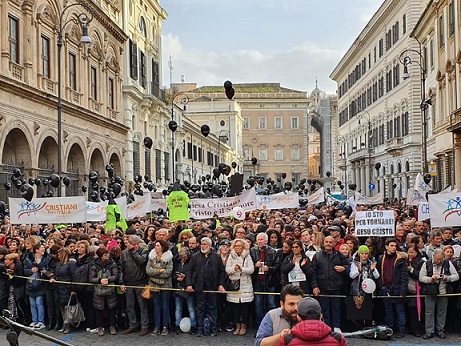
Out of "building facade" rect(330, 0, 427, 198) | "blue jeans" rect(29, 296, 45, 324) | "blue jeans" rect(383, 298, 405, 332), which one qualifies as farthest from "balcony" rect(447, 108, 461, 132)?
"blue jeans" rect(29, 296, 45, 324)

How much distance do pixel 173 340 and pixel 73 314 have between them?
5.86ft

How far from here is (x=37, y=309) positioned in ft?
39.5

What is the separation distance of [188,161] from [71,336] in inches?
2338

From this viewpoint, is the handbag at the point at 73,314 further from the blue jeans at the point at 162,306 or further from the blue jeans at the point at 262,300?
the blue jeans at the point at 262,300

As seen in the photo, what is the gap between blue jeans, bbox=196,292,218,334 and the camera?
1150 cm

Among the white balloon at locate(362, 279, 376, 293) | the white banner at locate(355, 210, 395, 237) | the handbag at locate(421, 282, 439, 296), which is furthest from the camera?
the white banner at locate(355, 210, 395, 237)

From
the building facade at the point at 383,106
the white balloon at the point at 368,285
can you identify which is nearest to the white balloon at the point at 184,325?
the white balloon at the point at 368,285

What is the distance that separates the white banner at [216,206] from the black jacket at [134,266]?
5836 millimetres

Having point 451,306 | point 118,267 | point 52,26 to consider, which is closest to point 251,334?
point 118,267

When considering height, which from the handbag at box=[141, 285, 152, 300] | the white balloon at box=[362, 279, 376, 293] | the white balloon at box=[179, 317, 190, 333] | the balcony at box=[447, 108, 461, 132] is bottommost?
the white balloon at box=[179, 317, 190, 333]

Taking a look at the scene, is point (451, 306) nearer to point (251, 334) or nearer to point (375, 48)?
point (251, 334)

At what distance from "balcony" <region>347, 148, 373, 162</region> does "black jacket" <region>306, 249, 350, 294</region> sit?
57.9m

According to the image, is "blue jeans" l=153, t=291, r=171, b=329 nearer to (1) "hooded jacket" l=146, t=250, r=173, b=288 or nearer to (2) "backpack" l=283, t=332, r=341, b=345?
(1) "hooded jacket" l=146, t=250, r=173, b=288

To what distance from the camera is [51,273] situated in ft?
38.8
